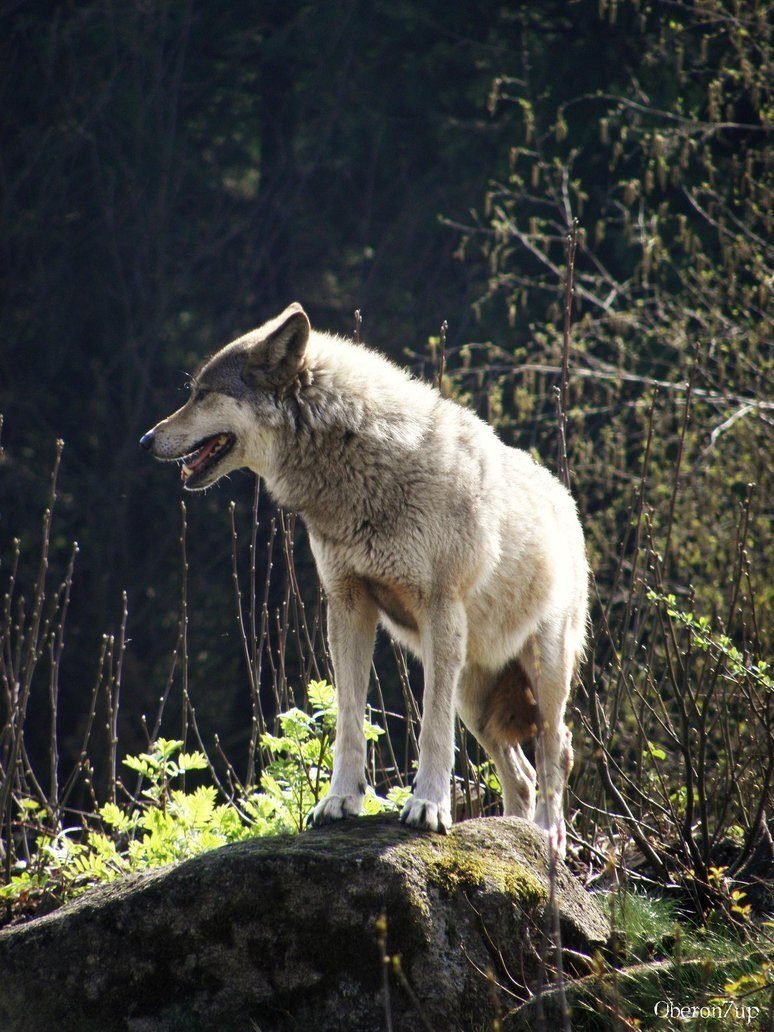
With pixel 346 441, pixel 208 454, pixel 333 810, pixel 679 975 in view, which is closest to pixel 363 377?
pixel 346 441

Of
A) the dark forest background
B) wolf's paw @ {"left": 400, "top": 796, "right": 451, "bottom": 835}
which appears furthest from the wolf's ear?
the dark forest background

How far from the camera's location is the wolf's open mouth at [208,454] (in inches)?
200

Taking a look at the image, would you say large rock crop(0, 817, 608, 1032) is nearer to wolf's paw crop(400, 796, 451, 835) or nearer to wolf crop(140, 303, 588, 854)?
wolf's paw crop(400, 796, 451, 835)

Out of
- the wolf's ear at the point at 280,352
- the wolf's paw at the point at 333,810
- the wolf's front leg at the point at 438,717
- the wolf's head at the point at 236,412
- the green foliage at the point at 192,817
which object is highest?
the wolf's ear at the point at 280,352

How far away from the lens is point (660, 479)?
10578 mm

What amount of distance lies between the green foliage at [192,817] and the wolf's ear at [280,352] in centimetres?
134

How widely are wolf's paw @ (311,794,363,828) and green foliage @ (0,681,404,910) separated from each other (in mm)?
522

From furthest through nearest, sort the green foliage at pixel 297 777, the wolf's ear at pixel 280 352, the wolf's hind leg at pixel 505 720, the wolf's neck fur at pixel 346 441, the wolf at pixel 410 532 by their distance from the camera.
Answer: the wolf's hind leg at pixel 505 720
the green foliage at pixel 297 777
the wolf's ear at pixel 280 352
the wolf's neck fur at pixel 346 441
the wolf at pixel 410 532

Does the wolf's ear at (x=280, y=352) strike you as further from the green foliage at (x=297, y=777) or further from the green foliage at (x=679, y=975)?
the green foliage at (x=679, y=975)

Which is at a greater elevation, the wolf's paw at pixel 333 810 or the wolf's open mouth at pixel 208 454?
the wolf's open mouth at pixel 208 454

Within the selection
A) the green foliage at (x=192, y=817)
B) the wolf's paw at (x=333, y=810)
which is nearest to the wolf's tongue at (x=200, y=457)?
the green foliage at (x=192, y=817)

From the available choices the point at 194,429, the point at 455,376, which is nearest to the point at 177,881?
the point at 194,429

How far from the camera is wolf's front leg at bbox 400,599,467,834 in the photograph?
4.34m

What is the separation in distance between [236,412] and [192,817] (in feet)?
5.57
